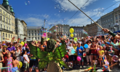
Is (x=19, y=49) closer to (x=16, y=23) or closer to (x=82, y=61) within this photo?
(x=82, y=61)

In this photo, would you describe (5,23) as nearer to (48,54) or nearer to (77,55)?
(77,55)

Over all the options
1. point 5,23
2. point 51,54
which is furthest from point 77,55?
point 5,23

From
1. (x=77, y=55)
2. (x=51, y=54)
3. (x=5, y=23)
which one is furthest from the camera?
(x=5, y=23)

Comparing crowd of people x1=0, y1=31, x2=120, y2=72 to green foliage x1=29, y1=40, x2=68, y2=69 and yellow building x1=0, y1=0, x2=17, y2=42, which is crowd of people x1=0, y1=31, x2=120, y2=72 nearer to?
green foliage x1=29, y1=40, x2=68, y2=69

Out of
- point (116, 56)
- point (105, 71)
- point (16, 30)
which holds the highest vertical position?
point (16, 30)

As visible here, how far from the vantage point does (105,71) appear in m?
4.40

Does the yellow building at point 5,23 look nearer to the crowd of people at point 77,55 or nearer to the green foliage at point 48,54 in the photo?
the crowd of people at point 77,55

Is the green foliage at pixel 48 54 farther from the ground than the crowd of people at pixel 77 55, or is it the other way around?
the green foliage at pixel 48 54

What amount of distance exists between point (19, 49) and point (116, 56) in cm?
614

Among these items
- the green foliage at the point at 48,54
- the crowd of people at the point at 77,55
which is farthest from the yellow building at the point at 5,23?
the green foliage at the point at 48,54

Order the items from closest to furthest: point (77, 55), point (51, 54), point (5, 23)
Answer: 1. point (51, 54)
2. point (77, 55)
3. point (5, 23)

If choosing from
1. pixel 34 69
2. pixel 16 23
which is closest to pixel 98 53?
pixel 34 69

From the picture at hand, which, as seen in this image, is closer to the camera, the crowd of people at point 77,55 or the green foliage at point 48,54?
the green foliage at point 48,54

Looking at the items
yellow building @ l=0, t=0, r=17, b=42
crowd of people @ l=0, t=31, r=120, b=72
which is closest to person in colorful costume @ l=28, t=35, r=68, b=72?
crowd of people @ l=0, t=31, r=120, b=72
